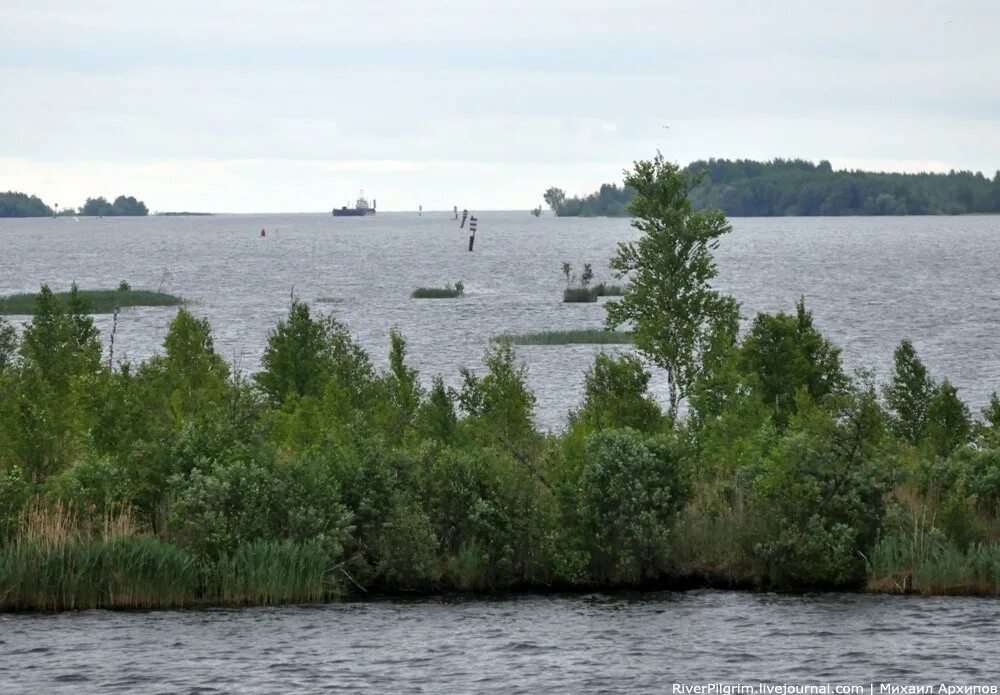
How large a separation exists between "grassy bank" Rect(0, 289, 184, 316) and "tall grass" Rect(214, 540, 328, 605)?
81465 mm

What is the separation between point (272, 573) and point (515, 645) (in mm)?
5720

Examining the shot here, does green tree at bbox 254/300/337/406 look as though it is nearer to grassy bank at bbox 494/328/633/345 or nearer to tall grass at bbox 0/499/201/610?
tall grass at bbox 0/499/201/610

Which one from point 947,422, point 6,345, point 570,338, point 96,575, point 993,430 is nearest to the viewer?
point 96,575

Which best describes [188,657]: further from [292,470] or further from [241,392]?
[241,392]

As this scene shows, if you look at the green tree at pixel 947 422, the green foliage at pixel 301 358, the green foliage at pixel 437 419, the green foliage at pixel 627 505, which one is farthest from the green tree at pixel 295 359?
the green tree at pixel 947 422

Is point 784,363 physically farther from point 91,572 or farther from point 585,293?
point 585,293

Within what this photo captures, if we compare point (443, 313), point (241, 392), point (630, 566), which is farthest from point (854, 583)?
point (443, 313)

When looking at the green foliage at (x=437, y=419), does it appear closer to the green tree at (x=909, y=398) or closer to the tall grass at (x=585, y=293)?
the green tree at (x=909, y=398)

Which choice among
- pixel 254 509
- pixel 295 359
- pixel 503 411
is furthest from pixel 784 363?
pixel 254 509

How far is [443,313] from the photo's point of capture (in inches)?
4545

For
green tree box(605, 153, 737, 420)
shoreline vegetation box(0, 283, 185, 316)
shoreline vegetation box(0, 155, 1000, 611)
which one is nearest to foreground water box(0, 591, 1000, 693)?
shoreline vegetation box(0, 155, 1000, 611)

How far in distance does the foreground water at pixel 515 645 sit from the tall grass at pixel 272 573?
1.47 ft

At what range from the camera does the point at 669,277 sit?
47000 mm

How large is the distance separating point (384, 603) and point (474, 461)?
145 inches
